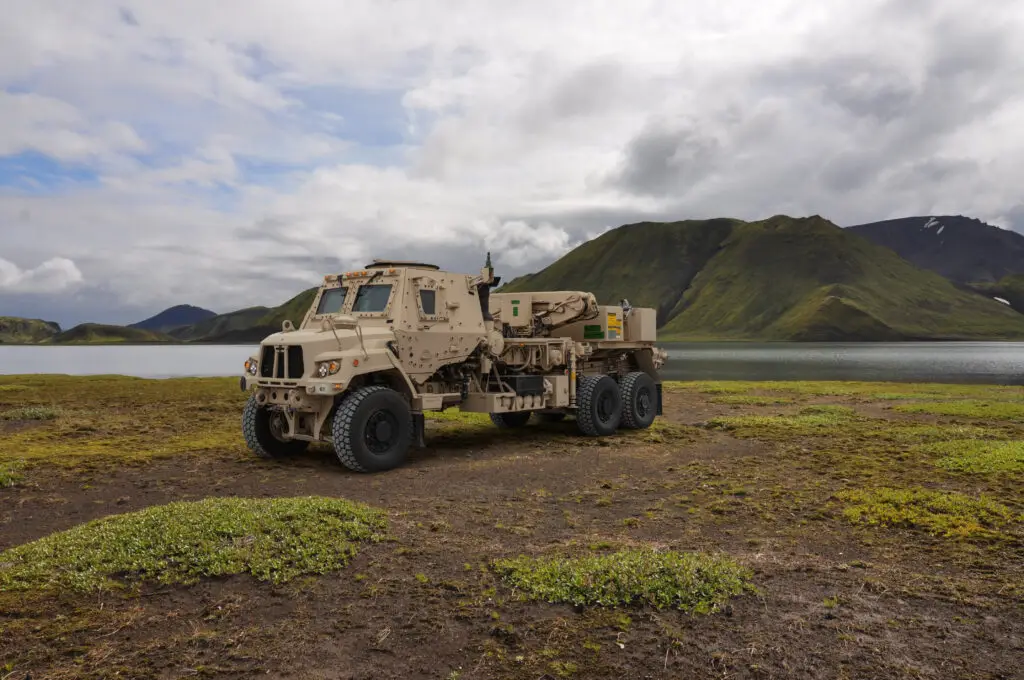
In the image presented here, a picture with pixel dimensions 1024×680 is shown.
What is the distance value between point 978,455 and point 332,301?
1338cm

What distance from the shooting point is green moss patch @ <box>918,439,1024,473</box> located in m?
12.1

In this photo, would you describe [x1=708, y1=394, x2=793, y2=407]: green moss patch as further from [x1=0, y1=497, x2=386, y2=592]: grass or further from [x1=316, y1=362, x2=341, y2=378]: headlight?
[x1=0, y1=497, x2=386, y2=592]: grass

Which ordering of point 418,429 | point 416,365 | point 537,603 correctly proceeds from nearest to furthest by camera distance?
1. point 537,603
2. point 418,429
3. point 416,365

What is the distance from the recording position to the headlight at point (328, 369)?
12047 millimetres

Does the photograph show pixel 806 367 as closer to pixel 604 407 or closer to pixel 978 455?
pixel 604 407

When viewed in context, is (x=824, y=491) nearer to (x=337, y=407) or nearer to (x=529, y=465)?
(x=529, y=465)

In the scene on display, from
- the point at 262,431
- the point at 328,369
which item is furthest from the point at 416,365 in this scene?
the point at 262,431

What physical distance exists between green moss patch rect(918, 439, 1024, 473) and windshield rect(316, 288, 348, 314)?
483 inches

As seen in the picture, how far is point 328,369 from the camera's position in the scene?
39.7ft

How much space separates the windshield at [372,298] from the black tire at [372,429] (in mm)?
1980

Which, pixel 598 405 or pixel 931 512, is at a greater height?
pixel 598 405

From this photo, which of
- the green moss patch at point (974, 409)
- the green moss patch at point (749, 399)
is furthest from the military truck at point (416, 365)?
the green moss patch at point (974, 409)

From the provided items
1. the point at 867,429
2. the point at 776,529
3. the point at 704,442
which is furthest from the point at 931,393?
the point at 776,529

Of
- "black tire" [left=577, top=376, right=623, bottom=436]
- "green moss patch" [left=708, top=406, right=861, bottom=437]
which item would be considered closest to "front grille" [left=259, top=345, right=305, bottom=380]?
"black tire" [left=577, top=376, right=623, bottom=436]
